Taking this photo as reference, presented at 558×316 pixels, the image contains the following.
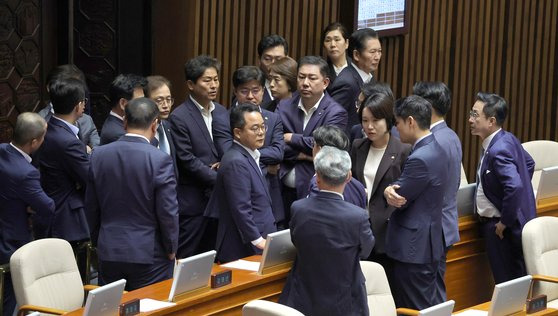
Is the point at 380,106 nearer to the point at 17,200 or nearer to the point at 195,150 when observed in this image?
the point at 195,150

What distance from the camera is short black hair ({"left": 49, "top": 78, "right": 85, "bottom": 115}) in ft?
21.4

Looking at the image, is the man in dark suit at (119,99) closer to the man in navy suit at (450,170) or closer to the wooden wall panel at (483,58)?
the man in navy suit at (450,170)

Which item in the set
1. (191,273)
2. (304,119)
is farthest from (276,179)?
(191,273)

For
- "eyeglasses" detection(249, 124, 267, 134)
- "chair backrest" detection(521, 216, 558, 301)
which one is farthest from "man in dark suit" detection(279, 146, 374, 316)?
"chair backrest" detection(521, 216, 558, 301)

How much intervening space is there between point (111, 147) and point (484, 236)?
2676mm

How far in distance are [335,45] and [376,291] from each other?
111 inches

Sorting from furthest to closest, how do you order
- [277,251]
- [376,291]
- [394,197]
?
[394,197], [277,251], [376,291]

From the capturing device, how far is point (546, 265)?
21.8 ft

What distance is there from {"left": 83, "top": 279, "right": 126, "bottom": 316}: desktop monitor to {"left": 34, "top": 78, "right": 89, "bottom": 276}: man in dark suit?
58.7 inches

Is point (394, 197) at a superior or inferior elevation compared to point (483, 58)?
inferior

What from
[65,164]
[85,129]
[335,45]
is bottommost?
[65,164]

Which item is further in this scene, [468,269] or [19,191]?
[468,269]

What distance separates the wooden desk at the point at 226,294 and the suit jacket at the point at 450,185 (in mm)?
1068

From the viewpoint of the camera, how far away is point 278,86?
24.9 ft
